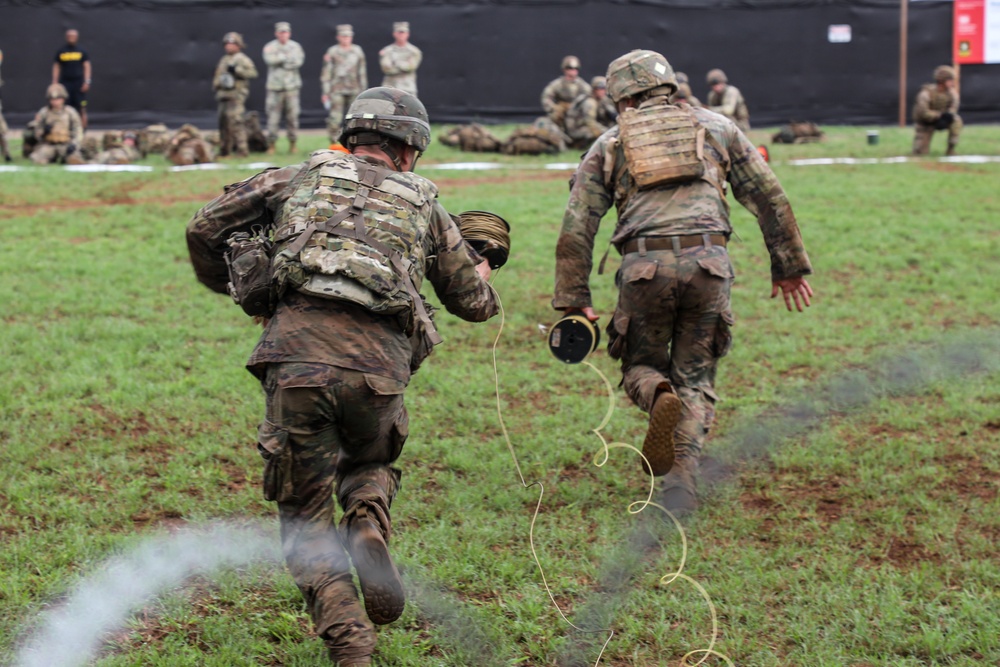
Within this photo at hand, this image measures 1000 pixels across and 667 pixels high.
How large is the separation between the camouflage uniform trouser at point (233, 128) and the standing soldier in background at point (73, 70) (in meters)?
4.30

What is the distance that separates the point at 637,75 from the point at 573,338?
55.1 inches

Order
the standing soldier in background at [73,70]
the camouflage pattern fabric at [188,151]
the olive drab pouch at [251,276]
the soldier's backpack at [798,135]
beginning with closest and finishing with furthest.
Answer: the olive drab pouch at [251,276] < the camouflage pattern fabric at [188,151] < the soldier's backpack at [798,135] < the standing soldier in background at [73,70]

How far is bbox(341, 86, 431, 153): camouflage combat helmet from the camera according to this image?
4.23 metres

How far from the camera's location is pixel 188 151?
18.0 meters

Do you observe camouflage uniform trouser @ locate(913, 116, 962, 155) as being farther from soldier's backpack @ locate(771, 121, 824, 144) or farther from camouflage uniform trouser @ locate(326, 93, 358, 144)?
camouflage uniform trouser @ locate(326, 93, 358, 144)

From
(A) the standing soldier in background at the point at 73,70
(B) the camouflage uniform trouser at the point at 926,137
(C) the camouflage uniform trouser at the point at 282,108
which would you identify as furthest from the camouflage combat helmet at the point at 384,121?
(A) the standing soldier in background at the point at 73,70

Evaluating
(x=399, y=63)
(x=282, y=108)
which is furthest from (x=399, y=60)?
(x=282, y=108)

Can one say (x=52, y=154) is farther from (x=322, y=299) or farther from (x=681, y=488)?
(x=322, y=299)

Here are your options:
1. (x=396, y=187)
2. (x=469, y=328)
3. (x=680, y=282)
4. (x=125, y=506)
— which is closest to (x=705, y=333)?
(x=680, y=282)

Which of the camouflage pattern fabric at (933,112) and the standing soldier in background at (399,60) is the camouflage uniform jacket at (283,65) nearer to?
the standing soldier in background at (399,60)

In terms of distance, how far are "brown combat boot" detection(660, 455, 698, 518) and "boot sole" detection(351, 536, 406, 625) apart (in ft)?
7.13

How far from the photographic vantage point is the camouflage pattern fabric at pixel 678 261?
18.9 feet

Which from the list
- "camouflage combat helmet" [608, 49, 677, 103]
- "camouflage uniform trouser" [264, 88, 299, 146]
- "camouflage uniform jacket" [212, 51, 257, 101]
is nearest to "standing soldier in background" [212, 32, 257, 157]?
"camouflage uniform jacket" [212, 51, 257, 101]

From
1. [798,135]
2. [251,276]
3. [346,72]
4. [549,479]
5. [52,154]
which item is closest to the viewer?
[251,276]
